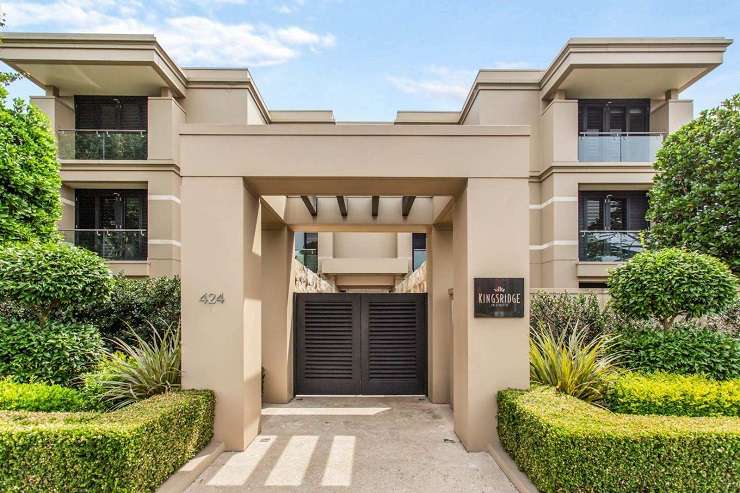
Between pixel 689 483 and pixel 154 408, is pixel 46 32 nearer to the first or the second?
pixel 154 408

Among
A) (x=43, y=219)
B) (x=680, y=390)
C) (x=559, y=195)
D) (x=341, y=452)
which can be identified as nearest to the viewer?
(x=680, y=390)

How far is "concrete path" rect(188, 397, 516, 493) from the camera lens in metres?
4.54

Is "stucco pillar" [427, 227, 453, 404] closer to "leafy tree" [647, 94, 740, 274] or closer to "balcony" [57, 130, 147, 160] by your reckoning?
"leafy tree" [647, 94, 740, 274]

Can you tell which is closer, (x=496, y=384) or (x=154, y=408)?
(x=154, y=408)

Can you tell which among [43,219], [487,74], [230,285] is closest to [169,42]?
[43,219]

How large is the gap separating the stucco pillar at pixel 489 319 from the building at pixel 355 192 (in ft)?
0.06

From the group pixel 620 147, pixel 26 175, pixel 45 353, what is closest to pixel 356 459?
pixel 45 353

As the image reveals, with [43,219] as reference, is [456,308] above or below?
below

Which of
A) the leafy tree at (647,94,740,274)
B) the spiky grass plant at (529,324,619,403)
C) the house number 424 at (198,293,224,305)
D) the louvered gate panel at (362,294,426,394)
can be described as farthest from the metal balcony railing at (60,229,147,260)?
the leafy tree at (647,94,740,274)

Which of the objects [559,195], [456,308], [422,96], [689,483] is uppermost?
[422,96]

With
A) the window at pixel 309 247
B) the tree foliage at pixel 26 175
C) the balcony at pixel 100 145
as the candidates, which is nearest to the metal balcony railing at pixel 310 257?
the window at pixel 309 247

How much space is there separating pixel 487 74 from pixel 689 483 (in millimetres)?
13924

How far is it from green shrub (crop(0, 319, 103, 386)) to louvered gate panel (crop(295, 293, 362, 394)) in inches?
152

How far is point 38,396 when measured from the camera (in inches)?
202
